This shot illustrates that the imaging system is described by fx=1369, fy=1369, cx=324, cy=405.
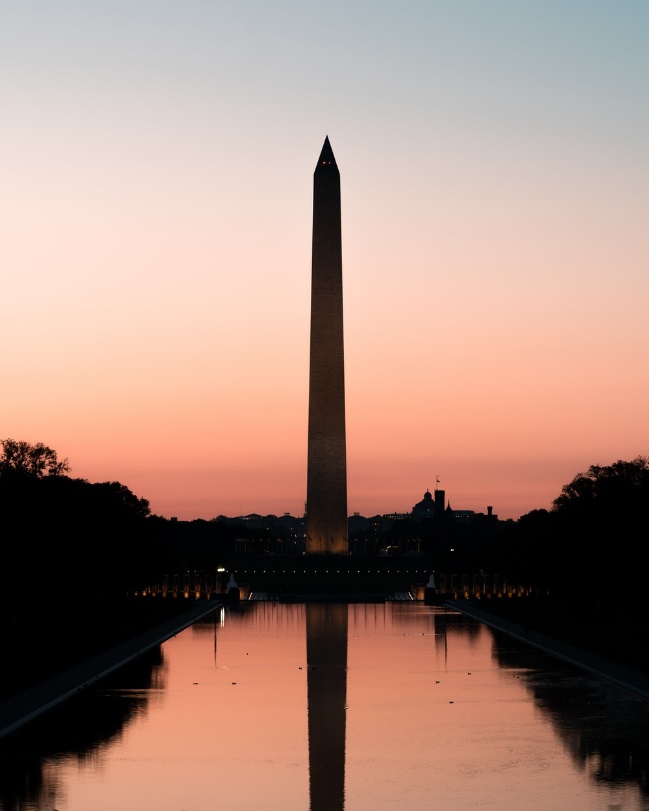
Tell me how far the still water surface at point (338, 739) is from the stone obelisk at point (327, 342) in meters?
71.0

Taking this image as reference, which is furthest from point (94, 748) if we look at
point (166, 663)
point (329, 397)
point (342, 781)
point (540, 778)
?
point (329, 397)

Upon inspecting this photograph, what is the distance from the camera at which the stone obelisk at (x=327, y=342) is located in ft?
365

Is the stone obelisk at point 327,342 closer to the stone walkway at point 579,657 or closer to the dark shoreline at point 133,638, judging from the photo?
the dark shoreline at point 133,638

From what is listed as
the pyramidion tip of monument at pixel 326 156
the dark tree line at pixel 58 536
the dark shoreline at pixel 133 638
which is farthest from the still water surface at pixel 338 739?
the pyramidion tip of monument at pixel 326 156

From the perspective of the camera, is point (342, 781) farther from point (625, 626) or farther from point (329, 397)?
point (329, 397)

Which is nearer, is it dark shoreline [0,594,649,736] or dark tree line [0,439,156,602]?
dark shoreline [0,594,649,736]

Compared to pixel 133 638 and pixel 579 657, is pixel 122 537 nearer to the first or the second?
pixel 133 638

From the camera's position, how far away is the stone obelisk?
11131 centimetres

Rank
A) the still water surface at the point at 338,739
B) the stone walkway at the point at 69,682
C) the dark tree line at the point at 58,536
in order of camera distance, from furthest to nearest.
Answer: the dark tree line at the point at 58,536
the stone walkway at the point at 69,682
the still water surface at the point at 338,739

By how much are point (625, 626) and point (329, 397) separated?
172 feet

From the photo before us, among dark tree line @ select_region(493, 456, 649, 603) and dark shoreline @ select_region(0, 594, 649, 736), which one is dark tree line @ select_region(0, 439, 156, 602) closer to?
dark shoreline @ select_region(0, 594, 649, 736)

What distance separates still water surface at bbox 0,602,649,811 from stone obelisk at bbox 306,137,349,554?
71027mm

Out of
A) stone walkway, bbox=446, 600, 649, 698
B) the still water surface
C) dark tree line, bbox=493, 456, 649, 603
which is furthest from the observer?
dark tree line, bbox=493, 456, 649, 603

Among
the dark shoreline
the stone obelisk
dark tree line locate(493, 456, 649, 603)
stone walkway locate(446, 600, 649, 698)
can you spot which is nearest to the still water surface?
stone walkway locate(446, 600, 649, 698)
